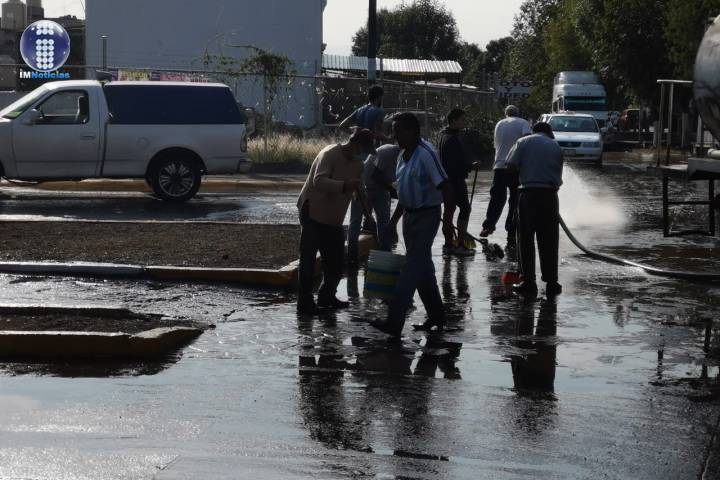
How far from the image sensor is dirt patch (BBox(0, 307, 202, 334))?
31.4 feet

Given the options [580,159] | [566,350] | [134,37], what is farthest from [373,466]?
[134,37]

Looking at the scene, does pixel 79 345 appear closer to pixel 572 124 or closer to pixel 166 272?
pixel 166 272

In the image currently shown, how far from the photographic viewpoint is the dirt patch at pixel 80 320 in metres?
9.56

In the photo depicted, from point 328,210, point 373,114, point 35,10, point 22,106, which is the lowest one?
point 328,210

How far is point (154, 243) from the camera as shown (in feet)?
48.1

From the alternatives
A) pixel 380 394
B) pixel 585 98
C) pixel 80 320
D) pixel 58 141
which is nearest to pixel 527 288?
pixel 80 320

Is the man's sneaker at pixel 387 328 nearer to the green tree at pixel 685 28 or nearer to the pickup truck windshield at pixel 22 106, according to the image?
the pickup truck windshield at pixel 22 106

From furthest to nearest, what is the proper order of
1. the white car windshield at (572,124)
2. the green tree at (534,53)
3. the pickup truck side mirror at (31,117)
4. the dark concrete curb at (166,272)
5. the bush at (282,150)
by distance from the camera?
the green tree at (534,53)
the white car windshield at (572,124)
the bush at (282,150)
the pickup truck side mirror at (31,117)
the dark concrete curb at (166,272)

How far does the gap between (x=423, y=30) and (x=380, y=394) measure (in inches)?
4183

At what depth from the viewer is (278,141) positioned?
97.2 ft

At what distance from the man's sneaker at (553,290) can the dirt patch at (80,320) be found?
3.59 meters

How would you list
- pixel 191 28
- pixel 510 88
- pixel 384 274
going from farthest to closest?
pixel 191 28 < pixel 510 88 < pixel 384 274

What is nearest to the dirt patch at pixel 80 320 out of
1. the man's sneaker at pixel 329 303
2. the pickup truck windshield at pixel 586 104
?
the man's sneaker at pixel 329 303

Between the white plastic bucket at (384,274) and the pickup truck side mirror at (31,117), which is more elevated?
the pickup truck side mirror at (31,117)
